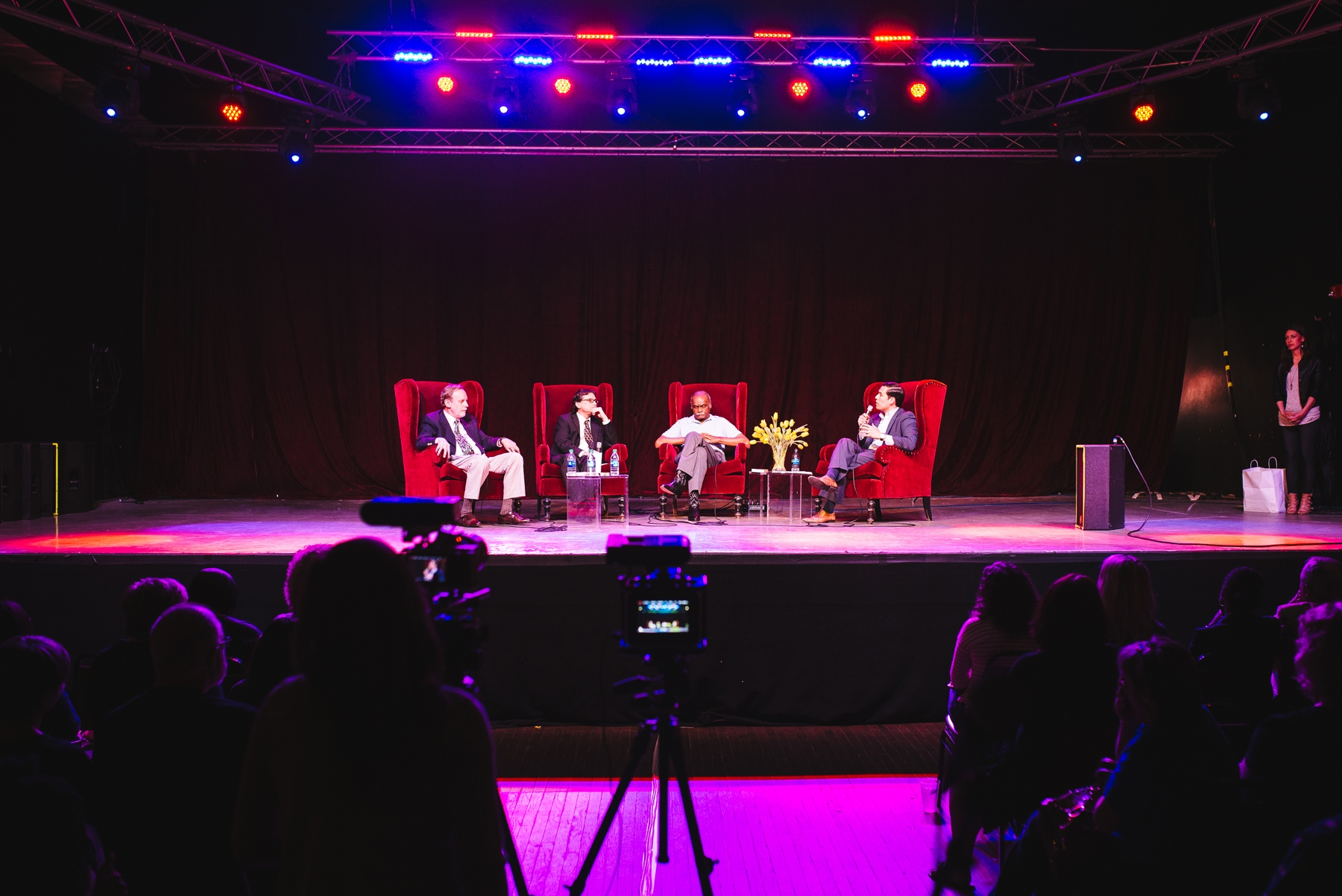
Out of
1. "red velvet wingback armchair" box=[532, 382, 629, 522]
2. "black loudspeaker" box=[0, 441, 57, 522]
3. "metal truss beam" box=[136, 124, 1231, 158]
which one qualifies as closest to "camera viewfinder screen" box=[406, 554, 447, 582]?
"red velvet wingback armchair" box=[532, 382, 629, 522]

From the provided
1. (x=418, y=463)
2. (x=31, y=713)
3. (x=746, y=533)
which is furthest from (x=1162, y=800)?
(x=418, y=463)

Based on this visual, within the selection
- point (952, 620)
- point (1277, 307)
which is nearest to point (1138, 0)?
point (1277, 307)

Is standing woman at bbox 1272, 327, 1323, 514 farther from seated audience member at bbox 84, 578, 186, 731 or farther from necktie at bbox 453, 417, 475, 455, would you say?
seated audience member at bbox 84, 578, 186, 731

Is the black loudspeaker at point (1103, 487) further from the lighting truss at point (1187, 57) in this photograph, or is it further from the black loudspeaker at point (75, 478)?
the black loudspeaker at point (75, 478)

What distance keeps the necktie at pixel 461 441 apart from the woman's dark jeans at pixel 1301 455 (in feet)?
19.2

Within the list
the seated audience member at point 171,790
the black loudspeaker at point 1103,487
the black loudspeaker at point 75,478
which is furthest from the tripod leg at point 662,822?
the black loudspeaker at point 75,478

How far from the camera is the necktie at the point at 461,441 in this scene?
6547mm

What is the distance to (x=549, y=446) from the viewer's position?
6.95 meters

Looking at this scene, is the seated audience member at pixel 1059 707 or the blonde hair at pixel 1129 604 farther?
the blonde hair at pixel 1129 604

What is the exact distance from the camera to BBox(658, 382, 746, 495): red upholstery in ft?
22.0

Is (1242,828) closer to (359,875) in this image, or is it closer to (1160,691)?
(1160,691)

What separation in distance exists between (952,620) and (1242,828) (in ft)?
8.24

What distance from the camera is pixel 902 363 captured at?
8.72 metres

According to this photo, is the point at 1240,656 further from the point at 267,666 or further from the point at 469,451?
the point at 469,451
